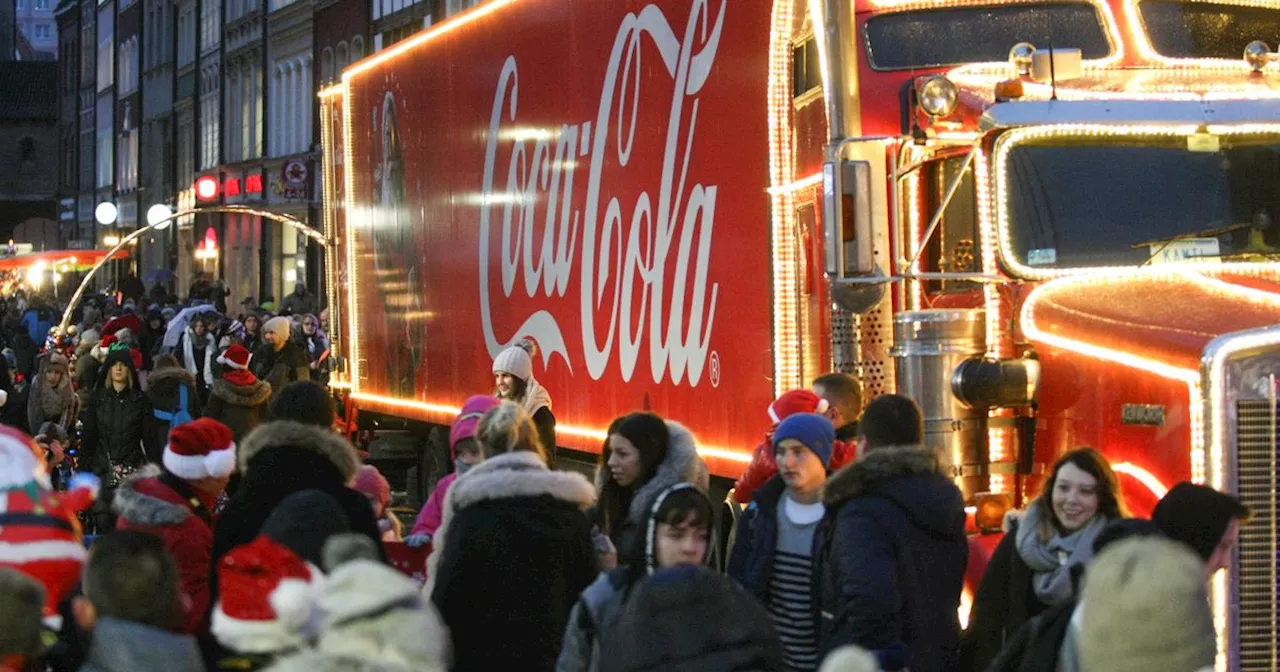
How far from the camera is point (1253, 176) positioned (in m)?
9.36

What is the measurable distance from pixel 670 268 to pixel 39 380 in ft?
24.4

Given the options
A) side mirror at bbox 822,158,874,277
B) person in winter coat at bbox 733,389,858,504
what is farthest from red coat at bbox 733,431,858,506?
side mirror at bbox 822,158,874,277

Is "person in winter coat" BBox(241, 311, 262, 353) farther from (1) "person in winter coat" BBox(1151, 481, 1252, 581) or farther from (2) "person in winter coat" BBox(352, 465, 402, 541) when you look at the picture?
(1) "person in winter coat" BBox(1151, 481, 1252, 581)

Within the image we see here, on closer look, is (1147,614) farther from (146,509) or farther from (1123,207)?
(1123,207)

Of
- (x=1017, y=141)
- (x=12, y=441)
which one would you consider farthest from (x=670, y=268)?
(x=12, y=441)

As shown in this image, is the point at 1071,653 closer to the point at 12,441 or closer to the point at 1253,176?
the point at 12,441

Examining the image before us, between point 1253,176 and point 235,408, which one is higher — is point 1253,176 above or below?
above

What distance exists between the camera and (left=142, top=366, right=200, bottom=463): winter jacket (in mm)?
14820

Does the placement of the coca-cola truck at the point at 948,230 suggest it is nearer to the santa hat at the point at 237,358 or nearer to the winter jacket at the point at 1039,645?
the santa hat at the point at 237,358

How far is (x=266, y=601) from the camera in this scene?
17.4 ft

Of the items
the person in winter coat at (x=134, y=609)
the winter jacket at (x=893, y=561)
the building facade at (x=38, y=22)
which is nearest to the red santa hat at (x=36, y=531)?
the person in winter coat at (x=134, y=609)

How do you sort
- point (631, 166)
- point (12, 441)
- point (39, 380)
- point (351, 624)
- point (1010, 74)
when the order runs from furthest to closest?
point (39, 380), point (631, 166), point (1010, 74), point (12, 441), point (351, 624)

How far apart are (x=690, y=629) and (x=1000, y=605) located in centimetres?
294

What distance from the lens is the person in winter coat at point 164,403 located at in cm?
1484
